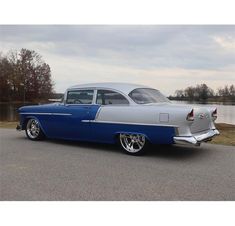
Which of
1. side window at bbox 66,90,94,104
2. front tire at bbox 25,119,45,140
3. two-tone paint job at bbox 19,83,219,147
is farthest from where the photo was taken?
front tire at bbox 25,119,45,140

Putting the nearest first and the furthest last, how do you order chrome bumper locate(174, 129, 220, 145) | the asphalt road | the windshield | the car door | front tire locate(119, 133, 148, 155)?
the asphalt road, chrome bumper locate(174, 129, 220, 145), front tire locate(119, 133, 148, 155), the windshield, the car door

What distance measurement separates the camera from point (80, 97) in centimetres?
798

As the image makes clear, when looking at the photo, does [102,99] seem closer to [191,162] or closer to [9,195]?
[191,162]

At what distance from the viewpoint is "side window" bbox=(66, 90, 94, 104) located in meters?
7.75

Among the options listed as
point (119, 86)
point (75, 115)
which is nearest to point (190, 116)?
point (119, 86)

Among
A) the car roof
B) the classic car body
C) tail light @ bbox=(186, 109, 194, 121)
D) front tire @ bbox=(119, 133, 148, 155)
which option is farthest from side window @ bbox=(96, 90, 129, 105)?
tail light @ bbox=(186, 109, 194, 121)

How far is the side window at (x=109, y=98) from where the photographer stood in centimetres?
720

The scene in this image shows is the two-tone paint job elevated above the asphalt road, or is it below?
above

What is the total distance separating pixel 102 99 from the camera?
753 centimetres

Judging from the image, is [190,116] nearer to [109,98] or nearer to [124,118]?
[124,118]

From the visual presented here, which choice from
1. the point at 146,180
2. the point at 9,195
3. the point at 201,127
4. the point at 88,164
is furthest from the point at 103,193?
the point at 201,127

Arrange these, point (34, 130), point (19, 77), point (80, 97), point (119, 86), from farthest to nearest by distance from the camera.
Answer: point (19, 77), point (34, 130), point (80, 97), point (119, 86)

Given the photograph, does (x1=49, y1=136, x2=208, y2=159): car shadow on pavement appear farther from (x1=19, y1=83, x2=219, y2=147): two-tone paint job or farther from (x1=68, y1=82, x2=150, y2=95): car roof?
(x1=68, y1=82, x2=150, y2=95): car roof

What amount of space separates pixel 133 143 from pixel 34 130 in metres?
3.30
